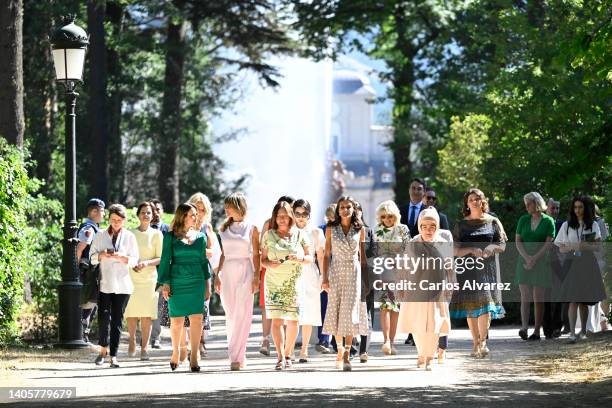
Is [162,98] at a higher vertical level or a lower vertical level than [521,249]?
higher

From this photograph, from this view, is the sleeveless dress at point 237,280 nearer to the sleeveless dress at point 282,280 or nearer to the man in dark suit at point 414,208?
the sleeveless dress at point 282,280

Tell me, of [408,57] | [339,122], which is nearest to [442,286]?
[408,57]

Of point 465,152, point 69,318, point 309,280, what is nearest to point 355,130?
point 465,152

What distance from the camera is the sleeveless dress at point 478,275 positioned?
59.1 feet

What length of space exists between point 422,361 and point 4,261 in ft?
16.4

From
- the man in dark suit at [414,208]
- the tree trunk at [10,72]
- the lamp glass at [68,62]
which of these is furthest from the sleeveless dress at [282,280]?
the tree trunk at [10,72]

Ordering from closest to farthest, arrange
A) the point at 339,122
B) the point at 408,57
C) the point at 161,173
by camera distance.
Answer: the point at 161,173 < the point at 408,57 < the point at 339,122

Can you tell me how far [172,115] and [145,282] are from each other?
19.3 metres

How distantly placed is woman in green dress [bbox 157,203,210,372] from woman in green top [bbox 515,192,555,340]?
20.3 ft

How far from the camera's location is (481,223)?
60.2ft

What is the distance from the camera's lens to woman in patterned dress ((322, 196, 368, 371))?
16.7 meters

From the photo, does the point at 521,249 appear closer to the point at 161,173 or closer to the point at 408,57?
the point at 161,173

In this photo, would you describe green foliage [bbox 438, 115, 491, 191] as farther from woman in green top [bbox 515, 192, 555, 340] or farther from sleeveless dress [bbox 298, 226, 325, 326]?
sleeveless dress [bbox 298, 226, 325, 326]

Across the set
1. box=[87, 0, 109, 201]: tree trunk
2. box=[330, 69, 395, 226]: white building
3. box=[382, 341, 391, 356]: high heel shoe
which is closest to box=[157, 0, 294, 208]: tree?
box=[87, 0, 109, 201]: tree trunk
